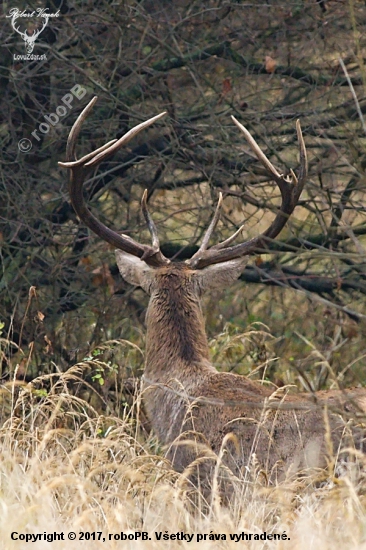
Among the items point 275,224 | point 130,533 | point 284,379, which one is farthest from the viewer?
point 284,379

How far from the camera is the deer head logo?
647 cm

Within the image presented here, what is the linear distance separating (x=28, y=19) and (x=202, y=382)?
288 cm

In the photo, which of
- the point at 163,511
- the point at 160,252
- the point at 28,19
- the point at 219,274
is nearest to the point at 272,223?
the point at 219,274

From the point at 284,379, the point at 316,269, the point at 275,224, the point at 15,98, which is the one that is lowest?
the point at 284,379

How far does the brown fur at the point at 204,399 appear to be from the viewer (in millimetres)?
4402

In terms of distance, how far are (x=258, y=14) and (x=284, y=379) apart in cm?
244

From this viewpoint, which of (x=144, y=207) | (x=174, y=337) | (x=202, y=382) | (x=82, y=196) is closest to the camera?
(x=202, y=382)

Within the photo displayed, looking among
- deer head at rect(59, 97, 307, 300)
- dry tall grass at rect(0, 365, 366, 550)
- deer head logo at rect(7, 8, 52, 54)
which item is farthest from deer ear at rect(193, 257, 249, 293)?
deer head logo at rect(7, 8, 52, 54)

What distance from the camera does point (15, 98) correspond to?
6.62 meters

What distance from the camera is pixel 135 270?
18.0 ft

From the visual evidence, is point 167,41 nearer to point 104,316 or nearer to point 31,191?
point 31,191

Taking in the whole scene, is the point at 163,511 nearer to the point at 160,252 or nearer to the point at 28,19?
Result: the point at 160,252

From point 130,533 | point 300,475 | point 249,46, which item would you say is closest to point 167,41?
point 249,46

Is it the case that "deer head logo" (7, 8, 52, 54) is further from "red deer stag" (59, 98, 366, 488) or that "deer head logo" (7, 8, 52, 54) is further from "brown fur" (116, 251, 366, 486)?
"brown fur" (116, 251, 366, 486)
